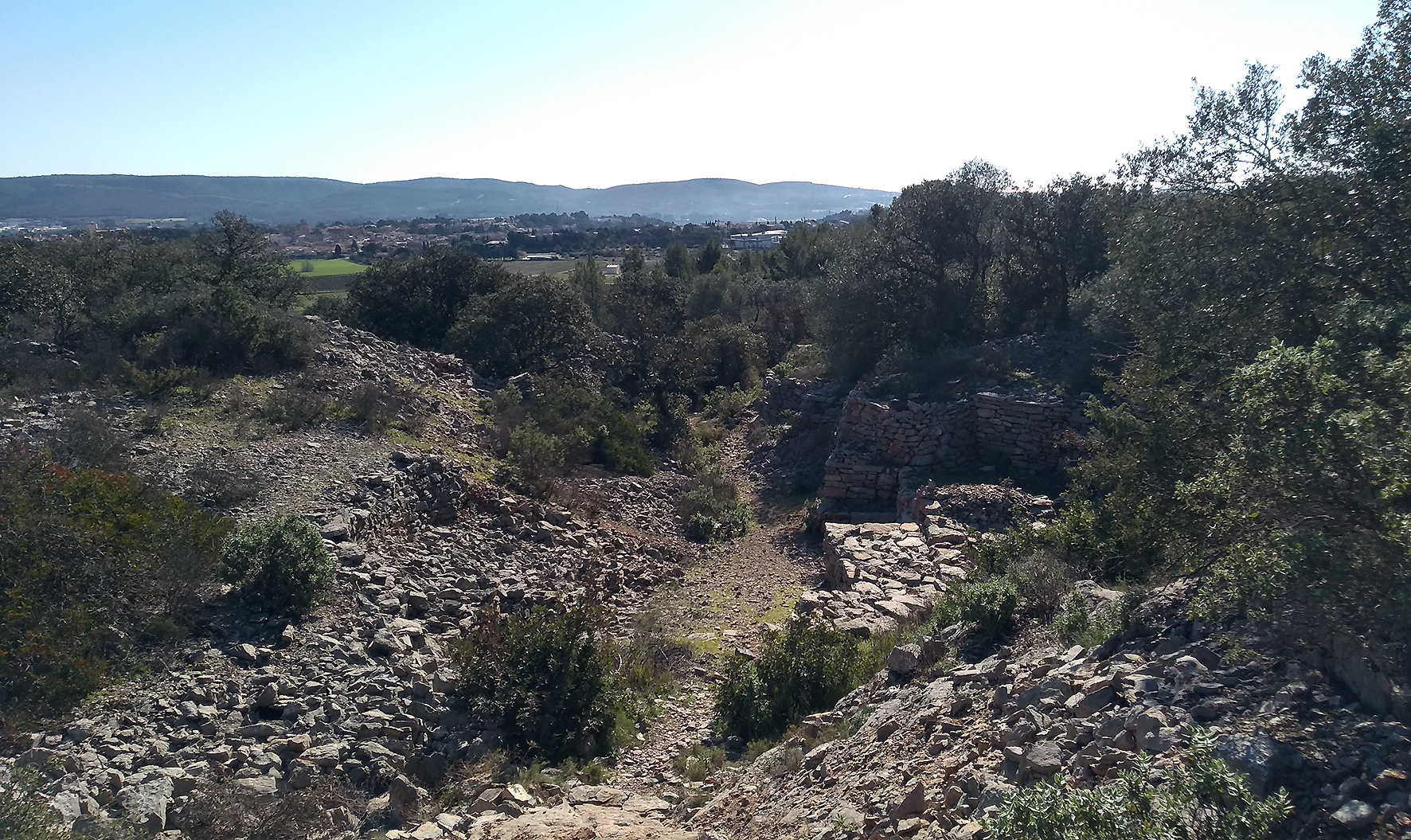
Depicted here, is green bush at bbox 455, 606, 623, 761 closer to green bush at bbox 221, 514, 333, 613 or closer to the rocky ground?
the rocky ground

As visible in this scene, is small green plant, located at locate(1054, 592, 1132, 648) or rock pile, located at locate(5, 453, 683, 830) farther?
rock pile, located at locate(5, 453, 683, 830)

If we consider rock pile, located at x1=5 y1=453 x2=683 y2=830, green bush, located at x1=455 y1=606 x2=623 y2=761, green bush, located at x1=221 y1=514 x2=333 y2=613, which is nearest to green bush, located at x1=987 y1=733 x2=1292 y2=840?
green bush, located at x1=455 y1=606 x2=623 y2=761

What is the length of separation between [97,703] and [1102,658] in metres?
7.47

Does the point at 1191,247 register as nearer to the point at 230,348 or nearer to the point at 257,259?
the point at 230,348

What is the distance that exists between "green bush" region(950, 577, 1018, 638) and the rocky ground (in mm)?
230

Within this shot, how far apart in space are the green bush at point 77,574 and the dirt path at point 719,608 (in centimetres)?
441

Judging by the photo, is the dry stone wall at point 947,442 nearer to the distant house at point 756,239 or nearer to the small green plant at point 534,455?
the small green plant at point 534,455

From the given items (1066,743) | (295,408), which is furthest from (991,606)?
(295,408)

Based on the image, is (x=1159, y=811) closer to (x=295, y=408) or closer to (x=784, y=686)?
(x=784, y=686)

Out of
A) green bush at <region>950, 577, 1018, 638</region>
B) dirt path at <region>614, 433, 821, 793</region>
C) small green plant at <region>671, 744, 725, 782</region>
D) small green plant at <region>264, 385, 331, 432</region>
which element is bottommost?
dirt path at <region>614, 433, 821, 793</region>

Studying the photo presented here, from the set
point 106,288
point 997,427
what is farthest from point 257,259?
point 997,427

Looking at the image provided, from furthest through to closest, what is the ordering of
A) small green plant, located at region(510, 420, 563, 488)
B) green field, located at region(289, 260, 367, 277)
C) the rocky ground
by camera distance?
green field, located at region(289, 260, 367, 277) < small green plant, located at region(510, 420, 563, 488) < the rocky ground

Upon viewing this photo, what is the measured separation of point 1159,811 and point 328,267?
180 feet

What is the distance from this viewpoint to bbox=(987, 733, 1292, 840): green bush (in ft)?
10.3
